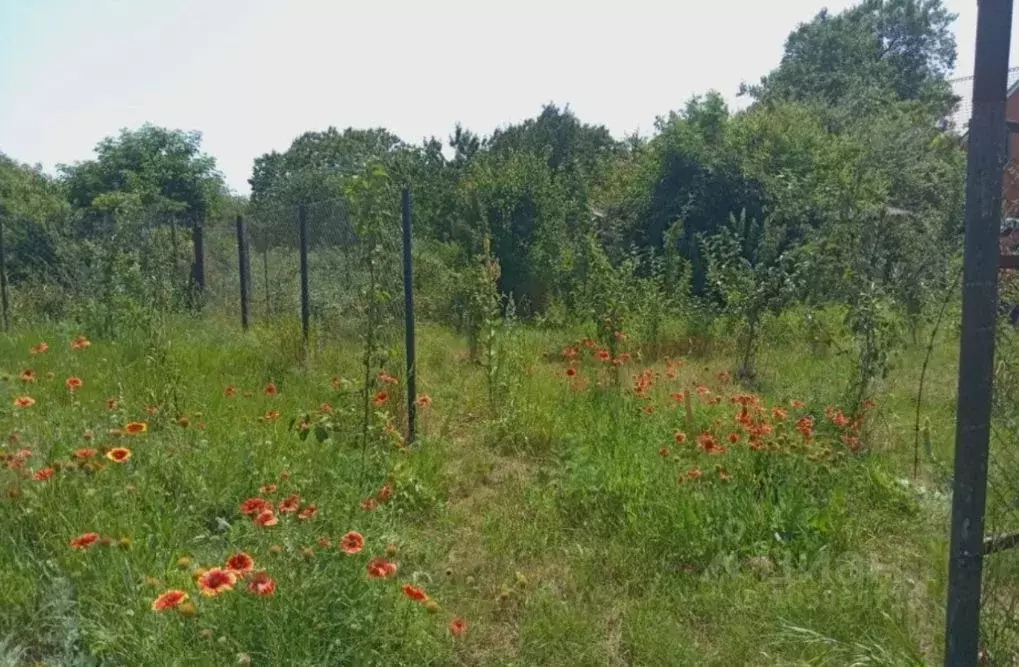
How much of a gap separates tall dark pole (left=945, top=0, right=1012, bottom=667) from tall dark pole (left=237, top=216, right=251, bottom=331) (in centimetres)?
790

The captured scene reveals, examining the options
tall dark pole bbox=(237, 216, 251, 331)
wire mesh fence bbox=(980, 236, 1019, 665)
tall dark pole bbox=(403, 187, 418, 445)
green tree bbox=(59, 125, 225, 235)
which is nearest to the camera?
wire mesh fence bbox=(980, 236, 1019, 665)

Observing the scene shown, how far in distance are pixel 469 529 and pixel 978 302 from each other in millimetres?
2453

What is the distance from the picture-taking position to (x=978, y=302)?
1.59m

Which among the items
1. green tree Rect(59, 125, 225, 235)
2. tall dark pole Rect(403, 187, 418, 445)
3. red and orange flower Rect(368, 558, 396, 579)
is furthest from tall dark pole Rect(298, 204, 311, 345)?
green tree Rect(59, 125, 225, 235)

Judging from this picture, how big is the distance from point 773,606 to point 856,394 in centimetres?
261

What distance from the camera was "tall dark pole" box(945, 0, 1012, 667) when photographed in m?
1.54

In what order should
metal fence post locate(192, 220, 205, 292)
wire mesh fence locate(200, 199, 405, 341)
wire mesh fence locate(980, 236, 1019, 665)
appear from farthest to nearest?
metal fence post locate(192, 220, 205, 292), wire mesh fence locate(200, 199, 405, 341), wire mesh fence locate(980, 236, 1019, 665)

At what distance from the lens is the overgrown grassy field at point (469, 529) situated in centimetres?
231

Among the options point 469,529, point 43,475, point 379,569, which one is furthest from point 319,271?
point 379,569

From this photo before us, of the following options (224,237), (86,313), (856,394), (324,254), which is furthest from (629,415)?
(224,237)

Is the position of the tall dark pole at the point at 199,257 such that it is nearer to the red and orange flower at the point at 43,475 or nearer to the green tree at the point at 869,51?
the red and orange flower at the point at 43,475

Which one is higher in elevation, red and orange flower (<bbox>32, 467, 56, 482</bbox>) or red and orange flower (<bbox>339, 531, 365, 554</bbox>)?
red and orange flower (<bbox>32, 467, 56, 482</bbox>)

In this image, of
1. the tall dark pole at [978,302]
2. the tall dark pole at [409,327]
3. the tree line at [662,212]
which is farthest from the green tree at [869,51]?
the tall dark pole at [978,302]

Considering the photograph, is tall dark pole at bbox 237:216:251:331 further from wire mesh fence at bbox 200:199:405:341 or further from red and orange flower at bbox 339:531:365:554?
red and orange flower at bbox 339:531:365:554
